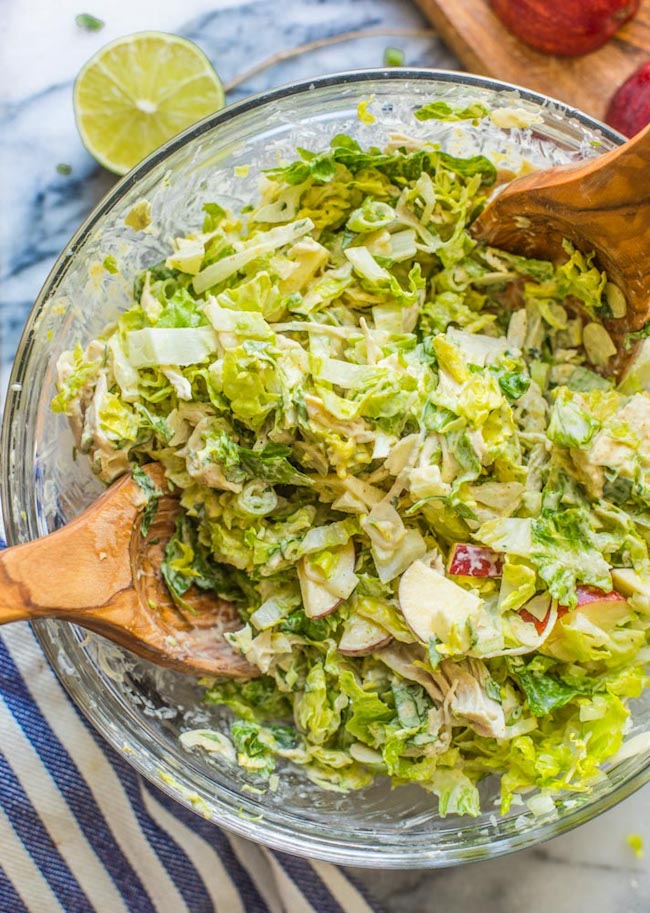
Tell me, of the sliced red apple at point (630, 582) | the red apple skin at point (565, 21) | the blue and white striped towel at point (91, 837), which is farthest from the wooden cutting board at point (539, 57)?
the blue and white striped towel at point (91, 837)

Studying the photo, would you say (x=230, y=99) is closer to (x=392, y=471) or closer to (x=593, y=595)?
(x=392, y=471)

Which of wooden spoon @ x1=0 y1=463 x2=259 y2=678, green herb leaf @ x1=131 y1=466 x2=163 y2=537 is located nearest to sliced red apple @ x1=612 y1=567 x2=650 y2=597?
wooden spoon @ x1=0 y1=463 x2=259 y2=678

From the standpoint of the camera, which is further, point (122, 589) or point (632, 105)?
point (632, 105)

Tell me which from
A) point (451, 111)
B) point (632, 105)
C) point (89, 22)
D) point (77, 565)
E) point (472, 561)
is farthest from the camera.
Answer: point (89, 22)

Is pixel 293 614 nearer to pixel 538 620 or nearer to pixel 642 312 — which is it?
pixel 538 620

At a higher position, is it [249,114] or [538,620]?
[249,114]

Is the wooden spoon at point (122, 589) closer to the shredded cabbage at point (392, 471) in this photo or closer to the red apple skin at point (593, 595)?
the shredded cabbage at point (392, 471)

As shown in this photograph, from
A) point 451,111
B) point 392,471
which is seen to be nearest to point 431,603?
point 392,471

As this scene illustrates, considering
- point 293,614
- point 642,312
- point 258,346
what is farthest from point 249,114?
point 293,614
